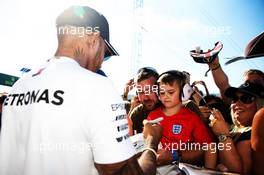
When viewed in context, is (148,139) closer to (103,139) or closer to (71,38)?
(103,139)

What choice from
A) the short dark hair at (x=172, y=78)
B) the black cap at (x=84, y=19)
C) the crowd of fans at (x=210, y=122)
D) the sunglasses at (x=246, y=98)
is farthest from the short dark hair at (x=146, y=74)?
the black cap at (x=84, y=19)

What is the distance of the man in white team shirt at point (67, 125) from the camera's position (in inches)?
52.6

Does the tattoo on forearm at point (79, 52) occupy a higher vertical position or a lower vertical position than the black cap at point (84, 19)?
lower

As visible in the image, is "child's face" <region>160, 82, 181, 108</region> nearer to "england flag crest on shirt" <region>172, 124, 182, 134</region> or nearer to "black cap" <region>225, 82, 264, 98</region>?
"england flag crest on shirt" <region>172, 124, 182, 134</region>

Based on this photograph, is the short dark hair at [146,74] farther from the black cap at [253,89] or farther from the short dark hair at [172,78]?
the black cap at [253,89]

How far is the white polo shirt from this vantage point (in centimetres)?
133

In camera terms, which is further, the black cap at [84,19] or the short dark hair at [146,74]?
the short dark hair at [146,74]

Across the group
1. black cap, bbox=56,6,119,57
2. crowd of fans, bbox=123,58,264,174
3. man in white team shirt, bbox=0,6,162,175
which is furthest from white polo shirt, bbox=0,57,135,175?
crowd of fans, bbox=123,58,264,174

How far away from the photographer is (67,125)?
134cm

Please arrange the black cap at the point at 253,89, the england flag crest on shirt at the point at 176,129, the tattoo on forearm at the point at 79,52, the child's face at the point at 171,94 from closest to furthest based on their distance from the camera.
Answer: the tattoo on forearm at the point at 79,52 → the black cap at the point at 253,89 → the england flag crest on shirt at the point at 176,129 → the child's face at the point at 171,94

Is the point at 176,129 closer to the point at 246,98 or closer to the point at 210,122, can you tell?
the point at 210,122

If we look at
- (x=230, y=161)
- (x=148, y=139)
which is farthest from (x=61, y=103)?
(x=230, y=161)

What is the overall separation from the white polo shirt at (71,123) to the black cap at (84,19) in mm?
276

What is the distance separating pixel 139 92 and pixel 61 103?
259 centimetres
